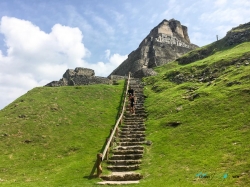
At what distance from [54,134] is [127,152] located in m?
7.41

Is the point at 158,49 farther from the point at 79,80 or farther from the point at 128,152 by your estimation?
the point at 128,152

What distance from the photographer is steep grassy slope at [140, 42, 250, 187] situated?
1270cm

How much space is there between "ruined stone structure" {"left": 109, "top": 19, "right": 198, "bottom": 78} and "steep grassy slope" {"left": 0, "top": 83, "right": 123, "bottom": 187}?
19.2 metres

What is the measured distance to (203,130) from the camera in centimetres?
1848

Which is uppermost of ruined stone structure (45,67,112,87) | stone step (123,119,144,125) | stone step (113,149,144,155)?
ruined stone structure (45,67,112,87)

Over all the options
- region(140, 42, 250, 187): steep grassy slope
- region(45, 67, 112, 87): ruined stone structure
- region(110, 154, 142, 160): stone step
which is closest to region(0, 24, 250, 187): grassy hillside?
region(140, 42, 250, 187): steep grassy slope

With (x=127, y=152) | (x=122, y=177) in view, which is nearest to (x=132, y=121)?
(x=127, y=152)

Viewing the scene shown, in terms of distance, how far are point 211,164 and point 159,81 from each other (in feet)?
87.2

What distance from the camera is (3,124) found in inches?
950

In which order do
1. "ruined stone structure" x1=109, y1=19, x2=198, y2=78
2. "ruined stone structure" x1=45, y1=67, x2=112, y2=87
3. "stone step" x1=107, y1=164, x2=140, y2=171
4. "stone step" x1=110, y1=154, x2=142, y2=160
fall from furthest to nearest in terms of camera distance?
"ruined stone structure" x1=109, y1=19, x2=198, y2=78
"ruined stone structure" x1=45, y1=67, x2=112, y2=87
"stone step" x1=110, y1=154, x2=142, y2=160
"stone step" x1=107, y1=164, x2=140, y2=171

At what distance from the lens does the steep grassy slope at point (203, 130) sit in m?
12.7

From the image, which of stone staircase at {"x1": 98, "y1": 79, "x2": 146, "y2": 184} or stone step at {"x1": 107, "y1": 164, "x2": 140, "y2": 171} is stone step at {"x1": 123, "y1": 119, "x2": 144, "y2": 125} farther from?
stone step at {"x1": 107, "y1": 164, "x2": 140, "y2": 171}

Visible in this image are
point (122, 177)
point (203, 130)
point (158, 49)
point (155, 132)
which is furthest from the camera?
point (158, 49)

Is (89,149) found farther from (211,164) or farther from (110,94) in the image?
(110,94)
